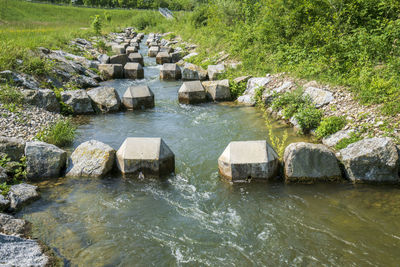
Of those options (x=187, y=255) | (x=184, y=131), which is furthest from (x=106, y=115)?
(x=187, y=255)

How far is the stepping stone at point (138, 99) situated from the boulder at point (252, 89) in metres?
4.06

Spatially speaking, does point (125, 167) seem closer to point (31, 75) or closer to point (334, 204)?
point (334, 204)

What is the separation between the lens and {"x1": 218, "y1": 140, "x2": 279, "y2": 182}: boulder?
7.45 meters

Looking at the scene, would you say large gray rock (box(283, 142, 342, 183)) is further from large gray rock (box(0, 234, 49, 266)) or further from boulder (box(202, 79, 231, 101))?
boulder (box(202, 79, 231, 101))

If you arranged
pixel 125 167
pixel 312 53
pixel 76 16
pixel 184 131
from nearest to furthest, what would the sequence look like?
1. pixel 125 167
2. pixel 184 131
3. pixel 312 53
4. pixel 76 16

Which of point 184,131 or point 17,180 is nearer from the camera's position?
point 17,180

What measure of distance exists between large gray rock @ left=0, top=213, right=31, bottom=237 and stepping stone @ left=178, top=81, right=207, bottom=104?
371 inches

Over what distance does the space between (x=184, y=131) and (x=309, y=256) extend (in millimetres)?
6673

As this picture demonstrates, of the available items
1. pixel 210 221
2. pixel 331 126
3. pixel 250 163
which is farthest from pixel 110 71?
pixel 210 221

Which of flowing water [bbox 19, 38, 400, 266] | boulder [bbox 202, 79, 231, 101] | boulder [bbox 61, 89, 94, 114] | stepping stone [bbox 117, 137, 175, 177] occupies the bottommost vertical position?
flowing water [bbox 19, 38, 400, 266]

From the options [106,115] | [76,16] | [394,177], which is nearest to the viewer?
[394,177]

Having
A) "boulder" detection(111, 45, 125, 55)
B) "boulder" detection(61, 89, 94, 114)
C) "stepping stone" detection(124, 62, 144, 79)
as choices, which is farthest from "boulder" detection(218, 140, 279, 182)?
"boulder" detection(111, 45, 125, 55)

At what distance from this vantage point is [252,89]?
14.5 m

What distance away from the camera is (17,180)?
25.0 ft
